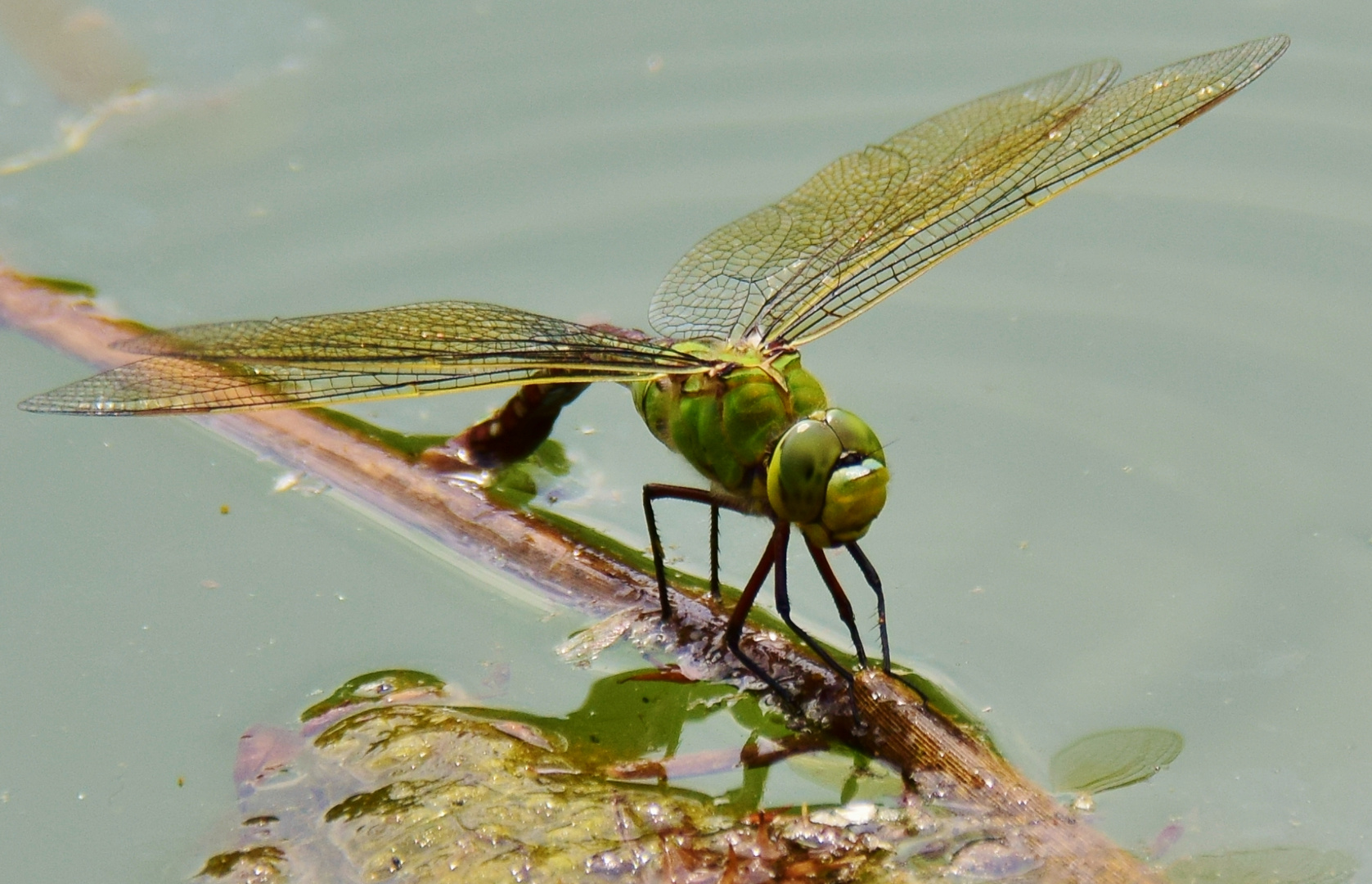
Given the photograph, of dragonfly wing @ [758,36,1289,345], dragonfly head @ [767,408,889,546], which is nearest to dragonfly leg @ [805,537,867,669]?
dragonfly head @ [767,408,889,546]

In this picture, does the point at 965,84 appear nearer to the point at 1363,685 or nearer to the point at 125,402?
the point at 1363,685

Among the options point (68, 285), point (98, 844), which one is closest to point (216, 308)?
point (68, 285)

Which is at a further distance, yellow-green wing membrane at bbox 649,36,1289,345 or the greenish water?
yellow-green wing membrane at bbox 649,36,1289,345

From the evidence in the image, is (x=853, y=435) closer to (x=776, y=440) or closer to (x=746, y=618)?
(x=776, y=440)

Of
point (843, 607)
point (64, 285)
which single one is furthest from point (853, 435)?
point (64, 285)

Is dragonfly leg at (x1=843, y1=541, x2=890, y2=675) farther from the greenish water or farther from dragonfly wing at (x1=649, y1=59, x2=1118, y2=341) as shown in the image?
dragonfly wing at (x1=649, y1=59, x2=1118, y2=341)

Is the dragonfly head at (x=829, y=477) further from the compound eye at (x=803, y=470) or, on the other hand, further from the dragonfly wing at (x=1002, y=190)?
the dragonfly wing at (x=1002, y=190)

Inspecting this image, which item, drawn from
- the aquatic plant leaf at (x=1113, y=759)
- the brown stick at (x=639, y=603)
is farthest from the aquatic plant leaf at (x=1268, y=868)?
the aquatic plant leaf at (x=1113, y=759)
